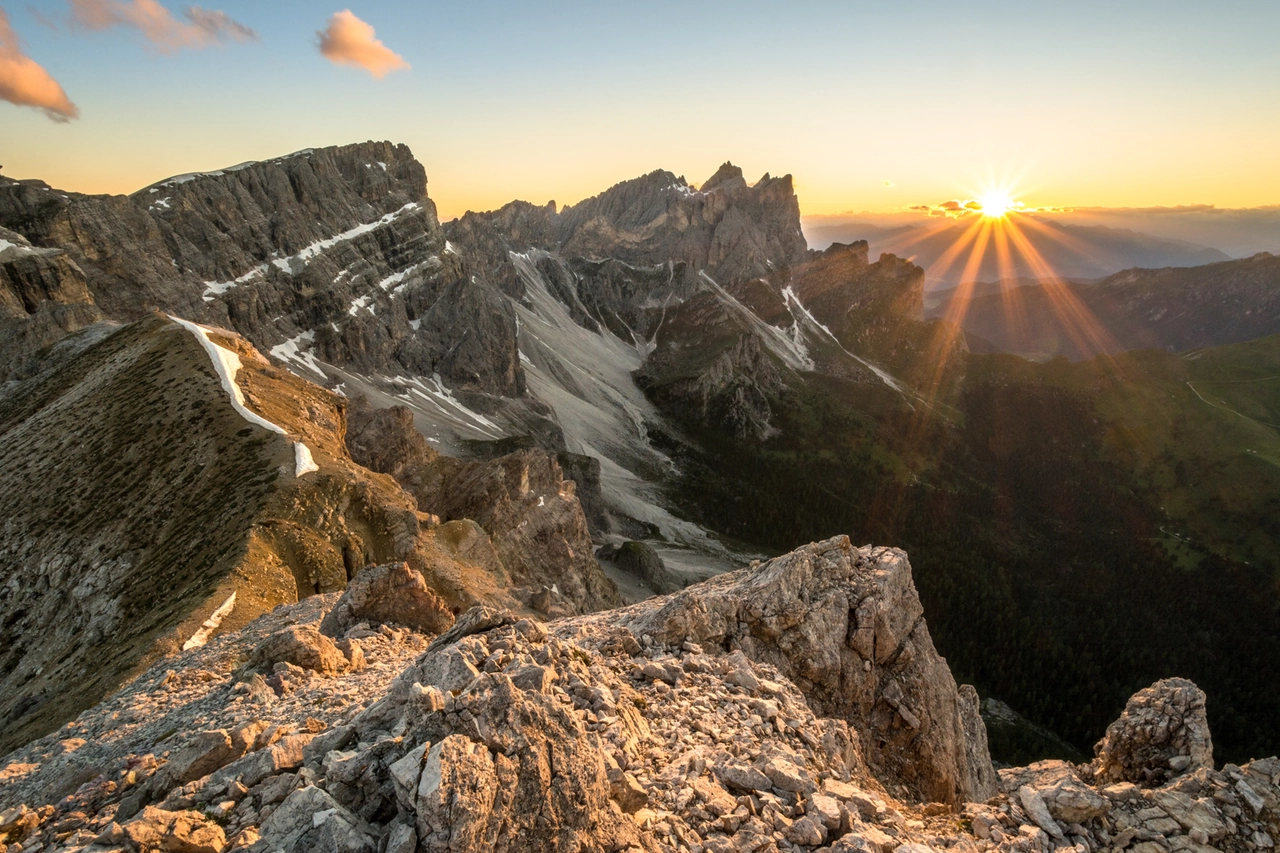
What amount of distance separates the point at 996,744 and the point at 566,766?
385ft

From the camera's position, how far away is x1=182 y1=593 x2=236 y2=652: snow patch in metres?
26.4

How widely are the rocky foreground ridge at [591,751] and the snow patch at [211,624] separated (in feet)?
13.5

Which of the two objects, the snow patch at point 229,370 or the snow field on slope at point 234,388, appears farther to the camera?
the snow patch at point 229,370

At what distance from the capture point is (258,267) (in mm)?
155500

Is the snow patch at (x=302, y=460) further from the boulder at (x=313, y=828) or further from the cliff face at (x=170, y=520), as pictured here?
the boulder at (x=313, y=828)

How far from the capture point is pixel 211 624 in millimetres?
27703

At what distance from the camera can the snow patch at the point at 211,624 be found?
26438mm

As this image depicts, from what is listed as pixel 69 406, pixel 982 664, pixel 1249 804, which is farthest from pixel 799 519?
pixel 1249 804

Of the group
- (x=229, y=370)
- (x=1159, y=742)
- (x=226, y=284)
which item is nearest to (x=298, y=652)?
(x=1159, y=742)

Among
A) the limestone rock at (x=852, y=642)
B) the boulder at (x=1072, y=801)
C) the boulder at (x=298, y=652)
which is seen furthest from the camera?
the limestone rock at (x=852, y=642)

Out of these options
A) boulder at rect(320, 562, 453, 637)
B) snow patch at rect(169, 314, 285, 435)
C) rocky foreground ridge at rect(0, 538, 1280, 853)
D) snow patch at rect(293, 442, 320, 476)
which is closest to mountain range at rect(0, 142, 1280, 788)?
snow patch at rect(293, 442, 320, 476)

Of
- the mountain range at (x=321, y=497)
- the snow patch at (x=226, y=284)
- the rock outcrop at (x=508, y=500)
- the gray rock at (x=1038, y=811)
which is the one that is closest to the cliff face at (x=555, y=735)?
the gray rock at (x=1038, y=811)

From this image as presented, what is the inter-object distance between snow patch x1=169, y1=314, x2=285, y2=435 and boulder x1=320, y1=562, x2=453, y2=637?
24.7 metres

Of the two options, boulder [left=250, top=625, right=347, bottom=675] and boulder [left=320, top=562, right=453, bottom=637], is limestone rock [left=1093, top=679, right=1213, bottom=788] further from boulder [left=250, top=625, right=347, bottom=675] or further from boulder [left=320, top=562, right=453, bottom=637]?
boulder [left=250, top=625, right=347, bottom=675]
